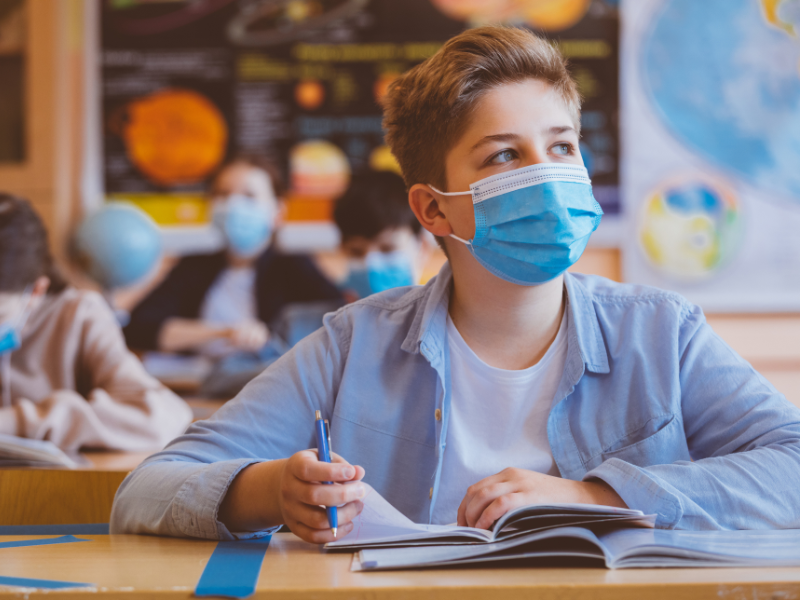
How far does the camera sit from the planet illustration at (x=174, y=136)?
3.79m

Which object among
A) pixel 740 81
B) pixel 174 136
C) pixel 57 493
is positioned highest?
pixel 740 81

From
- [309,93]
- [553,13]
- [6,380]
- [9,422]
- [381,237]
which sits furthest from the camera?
[309,93]

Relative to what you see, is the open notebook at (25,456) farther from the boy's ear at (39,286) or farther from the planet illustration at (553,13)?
the planet illustration at (553,13)

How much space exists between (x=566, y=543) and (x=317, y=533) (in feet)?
0.82

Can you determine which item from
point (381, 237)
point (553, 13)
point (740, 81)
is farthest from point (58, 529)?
point (740, 81)

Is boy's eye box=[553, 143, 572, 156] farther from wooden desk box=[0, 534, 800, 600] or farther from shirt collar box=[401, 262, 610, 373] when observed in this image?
wooden desk box=[0, 534, 800, 600]

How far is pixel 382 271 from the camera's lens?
2.83 m

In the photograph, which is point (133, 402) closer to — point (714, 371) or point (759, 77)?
point (714, 371)

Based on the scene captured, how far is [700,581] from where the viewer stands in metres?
0.58

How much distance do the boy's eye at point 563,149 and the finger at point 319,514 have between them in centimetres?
60

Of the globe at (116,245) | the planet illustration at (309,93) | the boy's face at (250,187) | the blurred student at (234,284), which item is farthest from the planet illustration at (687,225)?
the globe at (116,245)

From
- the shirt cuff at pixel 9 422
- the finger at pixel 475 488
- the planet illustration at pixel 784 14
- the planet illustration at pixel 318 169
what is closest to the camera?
the finger at pixel 475 488

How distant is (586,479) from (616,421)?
20 centimetres

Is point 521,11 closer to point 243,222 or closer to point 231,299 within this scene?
point 243,222
